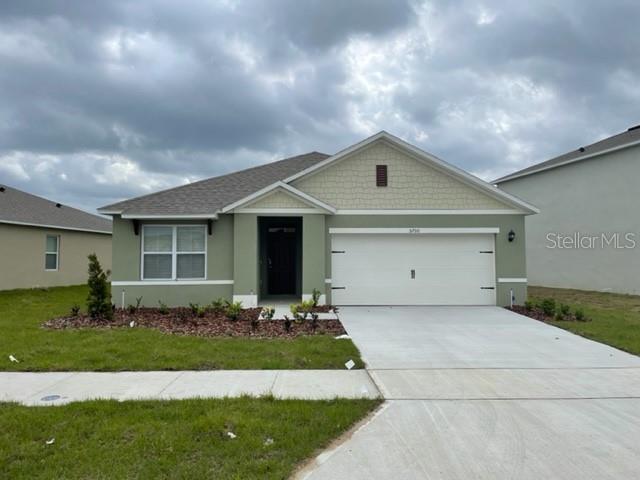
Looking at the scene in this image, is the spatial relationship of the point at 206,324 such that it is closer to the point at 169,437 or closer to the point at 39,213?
the point at 169,437

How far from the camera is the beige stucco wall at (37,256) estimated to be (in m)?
17.4

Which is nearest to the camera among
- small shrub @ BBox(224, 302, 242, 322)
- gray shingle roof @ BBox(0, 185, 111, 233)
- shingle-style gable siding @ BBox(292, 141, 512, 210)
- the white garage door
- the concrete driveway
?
the concrete driveway

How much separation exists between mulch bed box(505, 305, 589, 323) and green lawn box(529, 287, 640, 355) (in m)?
0.38

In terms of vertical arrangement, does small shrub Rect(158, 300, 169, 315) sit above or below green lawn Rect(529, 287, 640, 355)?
above

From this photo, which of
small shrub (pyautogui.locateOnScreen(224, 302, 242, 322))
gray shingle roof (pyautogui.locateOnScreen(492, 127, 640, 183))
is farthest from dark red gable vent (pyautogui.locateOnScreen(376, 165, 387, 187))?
gray shingle roof (pyautogui.locateOnScreen(492, 127, 640, 183))

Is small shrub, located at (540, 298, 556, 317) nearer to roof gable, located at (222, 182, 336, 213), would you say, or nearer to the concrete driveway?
the concrete driveway

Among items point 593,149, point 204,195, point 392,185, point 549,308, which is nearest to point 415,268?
point 392,185

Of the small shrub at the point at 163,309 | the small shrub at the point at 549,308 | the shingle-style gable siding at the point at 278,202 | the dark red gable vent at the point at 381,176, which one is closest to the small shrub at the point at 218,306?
the small shrub at the point at 163,309

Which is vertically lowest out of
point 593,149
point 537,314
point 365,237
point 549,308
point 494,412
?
point 494,412

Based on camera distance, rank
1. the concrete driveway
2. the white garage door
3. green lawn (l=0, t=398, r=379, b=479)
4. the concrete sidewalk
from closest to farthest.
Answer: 1. green lawn (l=0, t=398, r=379, b=479)
2. the concrete driveway
3. the concrete sidewalk
4. the white garage door

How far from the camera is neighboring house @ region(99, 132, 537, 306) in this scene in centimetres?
1187

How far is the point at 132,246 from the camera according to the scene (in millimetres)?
11891

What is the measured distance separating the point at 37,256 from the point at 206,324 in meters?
14.1

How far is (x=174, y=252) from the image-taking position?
Result: 11984mm
